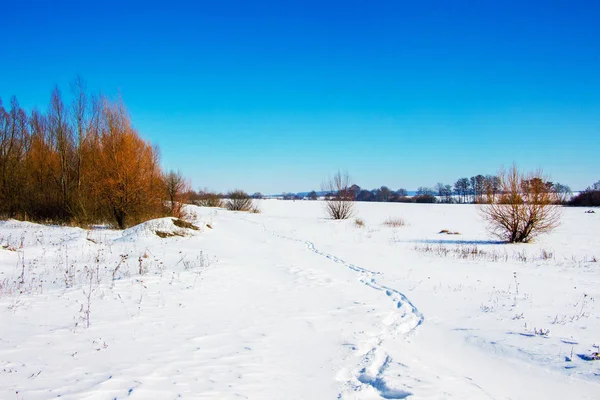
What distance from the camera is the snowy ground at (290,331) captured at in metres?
3.72

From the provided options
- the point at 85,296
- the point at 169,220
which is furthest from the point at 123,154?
the point at 85,296

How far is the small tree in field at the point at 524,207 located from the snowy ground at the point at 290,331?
32.5 feet

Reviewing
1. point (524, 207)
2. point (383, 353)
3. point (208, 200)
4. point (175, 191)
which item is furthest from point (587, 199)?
point (383, 353)

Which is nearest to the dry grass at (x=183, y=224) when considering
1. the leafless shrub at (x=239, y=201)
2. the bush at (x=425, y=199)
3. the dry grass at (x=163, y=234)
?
the dry grass at (x=163, y=234)

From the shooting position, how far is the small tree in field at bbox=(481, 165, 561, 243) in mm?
19875

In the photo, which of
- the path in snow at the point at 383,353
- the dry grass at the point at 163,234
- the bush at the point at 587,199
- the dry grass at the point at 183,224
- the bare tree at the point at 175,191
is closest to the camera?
the path in snow at the point at 383,353

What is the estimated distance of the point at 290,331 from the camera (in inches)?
219

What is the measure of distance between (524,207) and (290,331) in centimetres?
1983

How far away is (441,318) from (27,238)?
16630 mm

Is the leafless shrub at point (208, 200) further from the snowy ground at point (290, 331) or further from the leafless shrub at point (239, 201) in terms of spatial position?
the snowy ground at point (290, 331)

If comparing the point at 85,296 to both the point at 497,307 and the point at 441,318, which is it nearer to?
the point at 441,318

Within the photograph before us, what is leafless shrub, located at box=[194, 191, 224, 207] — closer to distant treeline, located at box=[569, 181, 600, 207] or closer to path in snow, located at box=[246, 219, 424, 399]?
path in snow, located at box=[246, 219, 424, 399]

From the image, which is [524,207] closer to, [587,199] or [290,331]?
[290,331]

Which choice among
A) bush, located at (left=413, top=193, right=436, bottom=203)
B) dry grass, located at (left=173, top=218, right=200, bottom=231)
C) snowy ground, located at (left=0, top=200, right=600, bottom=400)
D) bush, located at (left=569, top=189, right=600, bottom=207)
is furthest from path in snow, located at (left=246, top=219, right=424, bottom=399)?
bush, located at (left=413, top=193, right=436, bottom=203)
